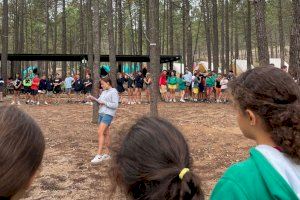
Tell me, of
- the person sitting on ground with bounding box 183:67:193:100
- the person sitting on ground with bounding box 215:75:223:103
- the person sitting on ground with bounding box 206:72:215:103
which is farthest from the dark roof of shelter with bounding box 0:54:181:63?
the person sitting on ground with bounding box 215:75:223:103

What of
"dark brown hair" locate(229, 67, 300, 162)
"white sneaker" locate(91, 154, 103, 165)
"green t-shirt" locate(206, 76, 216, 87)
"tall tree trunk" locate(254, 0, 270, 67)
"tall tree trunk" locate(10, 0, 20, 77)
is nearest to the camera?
"dark brown hair" locate(229, 67, 300, 162)

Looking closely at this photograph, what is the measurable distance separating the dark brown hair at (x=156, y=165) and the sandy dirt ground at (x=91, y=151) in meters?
0.69

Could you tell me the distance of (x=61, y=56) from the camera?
25922mm

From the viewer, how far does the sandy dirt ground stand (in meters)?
6.36

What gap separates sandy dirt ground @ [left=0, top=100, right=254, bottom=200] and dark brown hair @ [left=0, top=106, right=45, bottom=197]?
0.99 m

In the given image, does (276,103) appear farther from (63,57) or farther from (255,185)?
(63,57)

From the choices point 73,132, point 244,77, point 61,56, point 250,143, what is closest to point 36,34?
point 61,56

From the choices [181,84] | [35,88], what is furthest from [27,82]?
[181,84]

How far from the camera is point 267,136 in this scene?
1.90 m

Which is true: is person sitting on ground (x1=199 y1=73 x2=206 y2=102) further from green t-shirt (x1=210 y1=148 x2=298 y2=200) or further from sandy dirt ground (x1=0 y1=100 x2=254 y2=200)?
green t-shirt (x1=210 y1=148 x2=298 y2=200)

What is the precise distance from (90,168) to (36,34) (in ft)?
129

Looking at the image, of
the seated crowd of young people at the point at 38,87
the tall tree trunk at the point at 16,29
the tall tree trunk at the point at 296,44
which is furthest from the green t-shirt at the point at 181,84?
the tall tree trunk at the point at 16,29

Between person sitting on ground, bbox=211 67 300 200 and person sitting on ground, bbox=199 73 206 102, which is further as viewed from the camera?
person sitting on ground, bbox=199 73 206 102

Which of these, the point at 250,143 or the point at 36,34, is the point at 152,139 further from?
the point at 36,34
